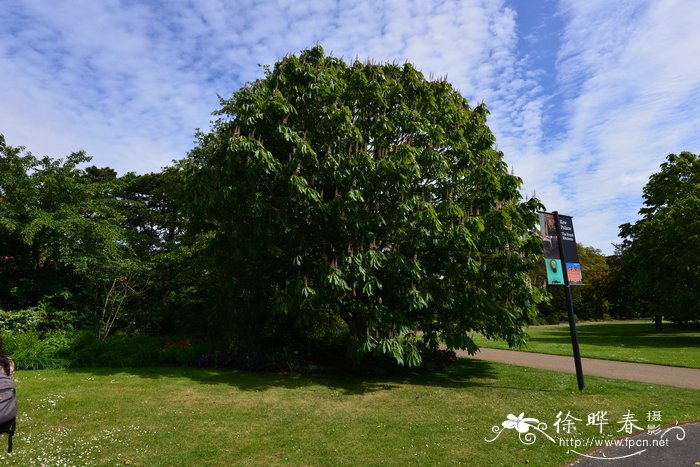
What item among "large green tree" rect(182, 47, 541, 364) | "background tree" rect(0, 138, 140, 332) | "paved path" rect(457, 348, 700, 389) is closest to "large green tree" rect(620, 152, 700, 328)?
"paved path" rect(457, 348, 700, 389)

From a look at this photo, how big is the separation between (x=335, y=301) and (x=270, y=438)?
4.90 metres

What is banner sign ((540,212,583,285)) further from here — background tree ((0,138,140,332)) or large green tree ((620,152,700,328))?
large green tree ((620,152,700,328))

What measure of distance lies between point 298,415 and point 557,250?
791 centimetres

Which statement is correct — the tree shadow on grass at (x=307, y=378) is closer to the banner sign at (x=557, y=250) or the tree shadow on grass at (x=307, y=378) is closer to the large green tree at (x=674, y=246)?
the banner sign at (x=557, y=250)

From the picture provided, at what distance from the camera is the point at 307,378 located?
12.4m

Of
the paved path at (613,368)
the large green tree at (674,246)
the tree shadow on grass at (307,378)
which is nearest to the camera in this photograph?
the tree shadow on grass at (307,378)

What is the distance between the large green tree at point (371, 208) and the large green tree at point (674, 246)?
18043 mm

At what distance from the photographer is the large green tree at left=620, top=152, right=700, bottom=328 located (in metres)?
23.5

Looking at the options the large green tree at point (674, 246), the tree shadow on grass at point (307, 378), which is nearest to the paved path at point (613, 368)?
the tree shadow on grass at point (307, 378)

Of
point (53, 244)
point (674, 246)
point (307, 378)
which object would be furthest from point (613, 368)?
point (53, 244)

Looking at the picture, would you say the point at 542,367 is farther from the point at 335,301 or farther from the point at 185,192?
the point at 185,192

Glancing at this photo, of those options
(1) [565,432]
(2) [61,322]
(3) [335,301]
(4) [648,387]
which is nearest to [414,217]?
(3) [335,301]

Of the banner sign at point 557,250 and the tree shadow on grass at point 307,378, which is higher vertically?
the banner sign at point 557,250

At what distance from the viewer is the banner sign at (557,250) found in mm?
10648
